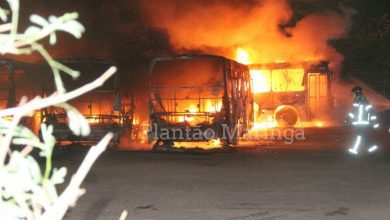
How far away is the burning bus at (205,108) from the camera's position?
13.5m

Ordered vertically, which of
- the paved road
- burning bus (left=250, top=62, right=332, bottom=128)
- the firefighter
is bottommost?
the paved road

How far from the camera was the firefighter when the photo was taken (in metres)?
11.5

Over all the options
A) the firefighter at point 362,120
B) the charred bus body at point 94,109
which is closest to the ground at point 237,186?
the firefighter at point 362,120

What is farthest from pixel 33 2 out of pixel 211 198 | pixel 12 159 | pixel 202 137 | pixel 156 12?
pixel 12 159

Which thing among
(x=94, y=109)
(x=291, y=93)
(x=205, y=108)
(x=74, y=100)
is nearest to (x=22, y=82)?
(x=74, y=100)

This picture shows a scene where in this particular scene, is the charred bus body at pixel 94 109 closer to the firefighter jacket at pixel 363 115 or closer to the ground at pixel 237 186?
the ground at pixel 237 186

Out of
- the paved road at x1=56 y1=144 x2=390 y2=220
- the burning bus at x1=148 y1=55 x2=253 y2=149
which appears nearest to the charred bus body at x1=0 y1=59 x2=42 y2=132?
the burning bus at x1=148 y1=55 x2=253 y2=149

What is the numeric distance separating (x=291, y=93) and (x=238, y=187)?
13.4m

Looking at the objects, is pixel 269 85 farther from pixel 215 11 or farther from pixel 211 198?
pixel 211 198

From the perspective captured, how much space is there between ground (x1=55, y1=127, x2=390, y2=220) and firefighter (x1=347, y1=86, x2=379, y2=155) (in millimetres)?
354

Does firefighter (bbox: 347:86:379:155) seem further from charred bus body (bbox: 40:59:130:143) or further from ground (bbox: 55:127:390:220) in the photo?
charred bus body (bbox: 40:59:130:143)

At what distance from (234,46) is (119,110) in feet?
32.9

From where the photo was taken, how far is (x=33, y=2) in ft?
71.7

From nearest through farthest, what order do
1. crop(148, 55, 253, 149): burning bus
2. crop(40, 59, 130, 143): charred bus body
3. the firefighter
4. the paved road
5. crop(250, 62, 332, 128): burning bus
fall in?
the paved road → the firefighter → crop(148, 55, 253, 149): burning bus → crop(40, 59, 130, 143): charred bus body → crop(250, 62, 332, 128): burning bus
